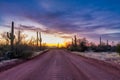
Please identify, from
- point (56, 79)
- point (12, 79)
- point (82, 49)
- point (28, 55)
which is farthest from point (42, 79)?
point (82, 49)

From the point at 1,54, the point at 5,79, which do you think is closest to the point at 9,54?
the point at 1,54

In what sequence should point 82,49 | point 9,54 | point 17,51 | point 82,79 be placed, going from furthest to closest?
point 82,49, point 17,51, point 9,54, point 82,79

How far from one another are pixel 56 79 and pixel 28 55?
2573 cm

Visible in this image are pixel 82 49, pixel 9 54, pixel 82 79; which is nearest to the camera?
pixel 82 79

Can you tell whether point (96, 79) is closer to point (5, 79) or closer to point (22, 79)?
point (22, 79)

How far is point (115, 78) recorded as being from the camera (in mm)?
12484

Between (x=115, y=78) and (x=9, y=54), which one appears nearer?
(x=115, y=78)

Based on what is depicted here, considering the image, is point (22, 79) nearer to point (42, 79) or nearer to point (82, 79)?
point (42, 79)

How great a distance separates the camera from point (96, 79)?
12.0 m

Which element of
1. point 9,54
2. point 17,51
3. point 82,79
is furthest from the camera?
point 17,51

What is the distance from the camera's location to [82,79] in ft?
38.8

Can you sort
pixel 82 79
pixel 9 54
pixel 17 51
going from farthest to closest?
pixel 17 51 → pixel 9 54 → pixel 82 79

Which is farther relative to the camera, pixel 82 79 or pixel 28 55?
pixel 28 55

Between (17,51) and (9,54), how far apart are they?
92.3 inches
